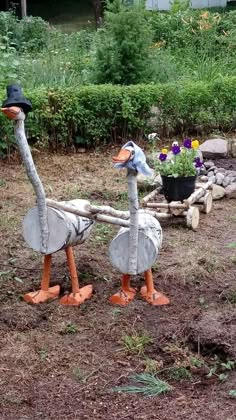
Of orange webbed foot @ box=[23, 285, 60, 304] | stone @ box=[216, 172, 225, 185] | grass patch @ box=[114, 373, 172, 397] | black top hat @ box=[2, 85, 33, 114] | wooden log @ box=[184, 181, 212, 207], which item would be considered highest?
black top hat @ box=[2, 85, 33, 114]

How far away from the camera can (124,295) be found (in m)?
4.42

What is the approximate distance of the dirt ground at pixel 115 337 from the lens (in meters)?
3.43

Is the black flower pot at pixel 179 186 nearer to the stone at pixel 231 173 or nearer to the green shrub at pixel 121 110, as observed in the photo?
the stone at pixel 231 173

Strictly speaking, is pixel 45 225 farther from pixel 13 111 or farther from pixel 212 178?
pixel 212 178

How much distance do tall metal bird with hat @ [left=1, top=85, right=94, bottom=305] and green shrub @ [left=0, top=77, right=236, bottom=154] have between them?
11.7 feet

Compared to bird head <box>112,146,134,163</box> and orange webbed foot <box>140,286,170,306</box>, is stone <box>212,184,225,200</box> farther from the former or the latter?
bird head <box>112,146,134,163</box>

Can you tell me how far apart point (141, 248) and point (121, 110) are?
169 inches

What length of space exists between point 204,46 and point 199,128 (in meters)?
3.78

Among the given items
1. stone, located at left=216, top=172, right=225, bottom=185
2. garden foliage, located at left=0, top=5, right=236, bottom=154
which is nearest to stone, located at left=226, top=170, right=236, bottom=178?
stone, located at left=216, top=172, right=225, bottom=185

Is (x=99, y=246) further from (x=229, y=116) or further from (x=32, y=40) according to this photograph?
(x=32, y=40)

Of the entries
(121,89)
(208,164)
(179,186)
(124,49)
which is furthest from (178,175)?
(124,49)

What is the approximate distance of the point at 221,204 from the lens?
6.59 metres

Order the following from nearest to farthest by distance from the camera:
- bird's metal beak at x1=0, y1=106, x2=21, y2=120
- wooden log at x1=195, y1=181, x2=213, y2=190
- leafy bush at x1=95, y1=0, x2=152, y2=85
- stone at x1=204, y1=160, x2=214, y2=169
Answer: bird's metal beak at x1=0, y1=106, x2=21, y2=120 < wooden log at x1=195, y1=181, x2=213, y2=190 < stone at x1=204, y1=160, x2=214, y2=169 < leafy bush at x1=95, y1=0, x2=152, y2=85

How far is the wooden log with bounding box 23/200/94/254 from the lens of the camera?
4266 millimetres
